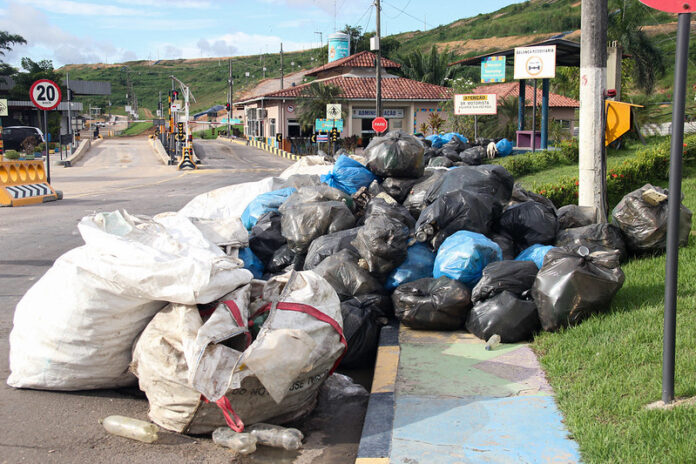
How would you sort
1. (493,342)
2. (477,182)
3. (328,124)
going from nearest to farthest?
1. (493,342)
2. (477,182)
3. (328,124)

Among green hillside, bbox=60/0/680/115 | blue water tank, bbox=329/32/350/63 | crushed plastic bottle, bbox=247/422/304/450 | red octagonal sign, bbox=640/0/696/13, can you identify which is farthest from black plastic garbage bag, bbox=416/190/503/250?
blue water tank, bbox=329/32/350/63

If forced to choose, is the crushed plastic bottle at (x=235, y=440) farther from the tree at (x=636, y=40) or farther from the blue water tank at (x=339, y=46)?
the blue water tank at (x=339, y=46)

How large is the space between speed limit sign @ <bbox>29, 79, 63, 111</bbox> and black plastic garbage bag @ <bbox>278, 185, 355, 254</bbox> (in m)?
12.6

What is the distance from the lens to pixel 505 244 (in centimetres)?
604

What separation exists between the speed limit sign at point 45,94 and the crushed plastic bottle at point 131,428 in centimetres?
1480

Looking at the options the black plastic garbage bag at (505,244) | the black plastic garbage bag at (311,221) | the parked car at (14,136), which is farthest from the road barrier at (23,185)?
the parked car at (14,136)

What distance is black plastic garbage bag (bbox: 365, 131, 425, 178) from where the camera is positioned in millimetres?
7445

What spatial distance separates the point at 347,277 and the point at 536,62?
573 inches

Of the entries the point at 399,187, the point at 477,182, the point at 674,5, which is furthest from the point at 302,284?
the point at 399,187

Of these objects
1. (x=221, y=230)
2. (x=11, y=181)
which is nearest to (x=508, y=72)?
(x=11, y=181)

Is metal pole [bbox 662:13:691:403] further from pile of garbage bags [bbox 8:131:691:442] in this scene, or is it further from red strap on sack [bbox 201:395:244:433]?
red strap on sack [bbox 201:395:244:433]

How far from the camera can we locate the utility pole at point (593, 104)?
21.6 feet

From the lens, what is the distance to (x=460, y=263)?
17.2 ft

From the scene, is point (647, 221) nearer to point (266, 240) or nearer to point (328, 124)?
point (266, 240)
